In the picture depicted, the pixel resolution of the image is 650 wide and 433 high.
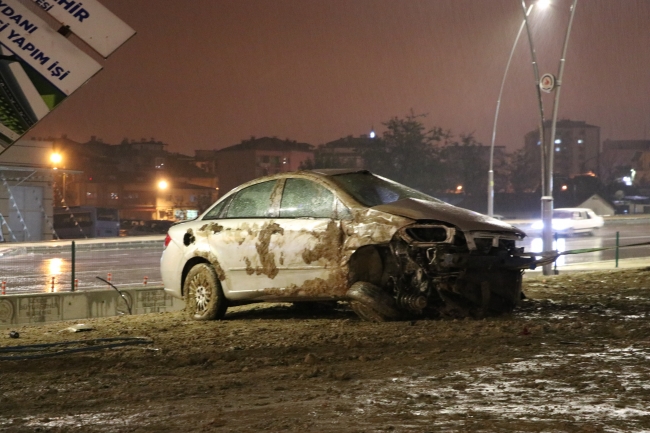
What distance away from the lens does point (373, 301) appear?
326 inches

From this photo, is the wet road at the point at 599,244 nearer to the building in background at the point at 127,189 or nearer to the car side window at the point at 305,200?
the car side window at the point at 305,200

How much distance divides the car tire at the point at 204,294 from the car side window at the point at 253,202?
73 cm

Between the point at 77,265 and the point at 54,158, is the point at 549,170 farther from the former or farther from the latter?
the point at 54,158

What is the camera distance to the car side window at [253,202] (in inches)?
368

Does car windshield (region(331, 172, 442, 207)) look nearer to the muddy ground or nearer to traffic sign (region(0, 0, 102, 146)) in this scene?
the muddy ground

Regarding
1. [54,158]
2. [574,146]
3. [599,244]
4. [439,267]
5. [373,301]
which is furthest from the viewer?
[574,146]

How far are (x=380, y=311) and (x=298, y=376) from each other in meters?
2.39

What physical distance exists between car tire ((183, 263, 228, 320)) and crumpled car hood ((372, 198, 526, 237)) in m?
→ 2.20

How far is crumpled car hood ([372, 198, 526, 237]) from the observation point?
818 centimetres

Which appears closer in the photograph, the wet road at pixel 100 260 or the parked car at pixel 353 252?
the parked car at pixel 353 252

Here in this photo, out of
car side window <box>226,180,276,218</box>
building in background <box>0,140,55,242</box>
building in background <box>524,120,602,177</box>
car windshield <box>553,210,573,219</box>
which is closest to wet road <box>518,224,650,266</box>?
car windshield <box>553,210,573,219</box>

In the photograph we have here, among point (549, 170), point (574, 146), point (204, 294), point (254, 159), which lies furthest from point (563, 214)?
point (574, 146)

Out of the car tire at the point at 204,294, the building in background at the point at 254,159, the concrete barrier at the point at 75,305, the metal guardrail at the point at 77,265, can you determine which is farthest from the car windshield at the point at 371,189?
the building in background at the point at 254,159

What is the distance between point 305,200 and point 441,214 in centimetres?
156
